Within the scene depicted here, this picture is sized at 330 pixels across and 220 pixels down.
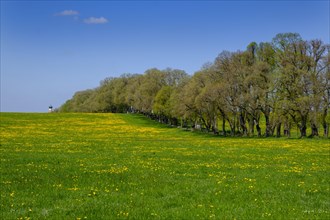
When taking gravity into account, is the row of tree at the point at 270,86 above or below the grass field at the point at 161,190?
above

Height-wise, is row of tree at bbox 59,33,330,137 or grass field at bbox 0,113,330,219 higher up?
row of tree at bbox 59,33,330,137

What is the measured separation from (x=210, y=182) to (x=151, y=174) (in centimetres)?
391

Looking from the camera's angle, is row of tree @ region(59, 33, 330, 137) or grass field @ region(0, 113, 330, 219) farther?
row of tree @ region(59, 33, 330, 137)

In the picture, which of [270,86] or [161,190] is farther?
[270,86]

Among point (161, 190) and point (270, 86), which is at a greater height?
point (270, 86)

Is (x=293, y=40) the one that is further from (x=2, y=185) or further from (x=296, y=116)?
(x=2, y=185)

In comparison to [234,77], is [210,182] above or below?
below

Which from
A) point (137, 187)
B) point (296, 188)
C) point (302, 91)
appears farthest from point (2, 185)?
point (302, 91)

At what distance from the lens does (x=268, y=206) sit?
1374 centimetres

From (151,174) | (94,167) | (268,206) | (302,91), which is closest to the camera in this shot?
(268,206)

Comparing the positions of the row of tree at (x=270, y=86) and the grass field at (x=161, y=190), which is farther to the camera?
the row of tree at (x=270, y=86)

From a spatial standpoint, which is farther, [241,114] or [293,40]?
[241,114]

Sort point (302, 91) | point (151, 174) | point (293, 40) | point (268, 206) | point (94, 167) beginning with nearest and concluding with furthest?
1. point (268, 206)
2. point (151, 174)
3. point (94, 167)
4. point (302, 91)
5. point (293, 40)

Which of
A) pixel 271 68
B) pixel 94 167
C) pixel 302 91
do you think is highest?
pixel 271 68
